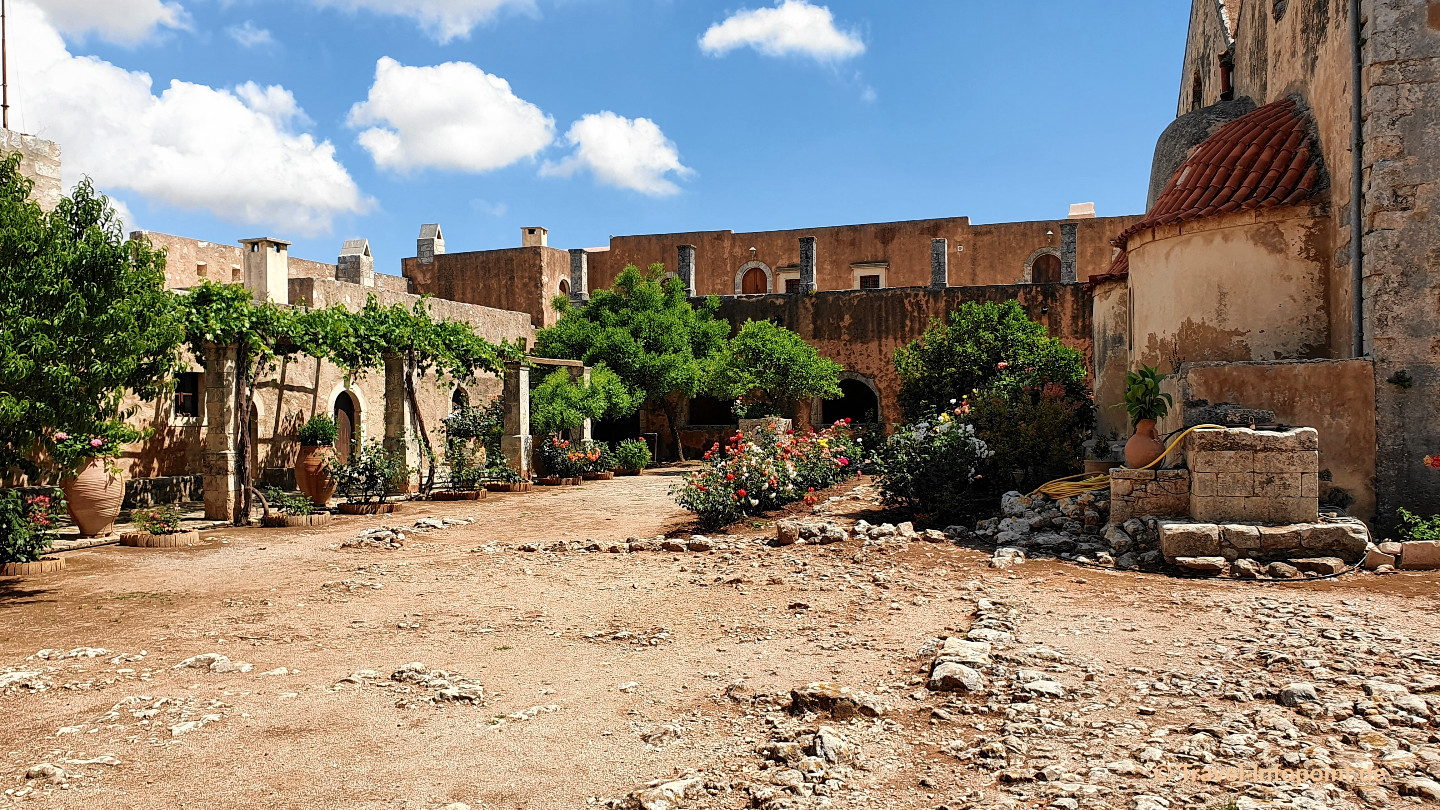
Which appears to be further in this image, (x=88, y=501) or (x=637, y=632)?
(x=88, y=501)

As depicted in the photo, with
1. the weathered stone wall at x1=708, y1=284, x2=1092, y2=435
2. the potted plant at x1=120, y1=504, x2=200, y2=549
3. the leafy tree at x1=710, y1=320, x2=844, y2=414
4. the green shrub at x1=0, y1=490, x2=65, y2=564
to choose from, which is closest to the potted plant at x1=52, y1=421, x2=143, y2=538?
the potted plant at x1=120, y1=504, x2=200, y2=549

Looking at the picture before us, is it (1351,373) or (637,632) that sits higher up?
(1351,373)

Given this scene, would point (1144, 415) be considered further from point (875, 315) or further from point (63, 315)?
point (875, 315)

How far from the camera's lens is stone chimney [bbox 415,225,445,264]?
104 feet

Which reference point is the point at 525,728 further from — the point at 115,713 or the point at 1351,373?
the point at 1351,373

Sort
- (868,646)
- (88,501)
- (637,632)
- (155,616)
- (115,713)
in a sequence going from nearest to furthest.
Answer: (115,713) → (868,646) → (637,632) → (155,616) → (88,501)

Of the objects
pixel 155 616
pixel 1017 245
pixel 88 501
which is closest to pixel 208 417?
pixel 88 501

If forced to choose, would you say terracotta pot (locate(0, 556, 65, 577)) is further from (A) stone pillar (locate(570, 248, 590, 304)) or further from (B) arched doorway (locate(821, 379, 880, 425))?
(A) stone pillar (locate(570, 248, 590, 304))

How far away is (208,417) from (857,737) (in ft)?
33.2

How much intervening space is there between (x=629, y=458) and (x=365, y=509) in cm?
714

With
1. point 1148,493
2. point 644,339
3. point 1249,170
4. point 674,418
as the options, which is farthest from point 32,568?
point 674,418

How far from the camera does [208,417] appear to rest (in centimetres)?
1135

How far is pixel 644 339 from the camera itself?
21.3 m

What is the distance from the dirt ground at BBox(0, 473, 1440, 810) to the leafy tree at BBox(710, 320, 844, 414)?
1215 cm
